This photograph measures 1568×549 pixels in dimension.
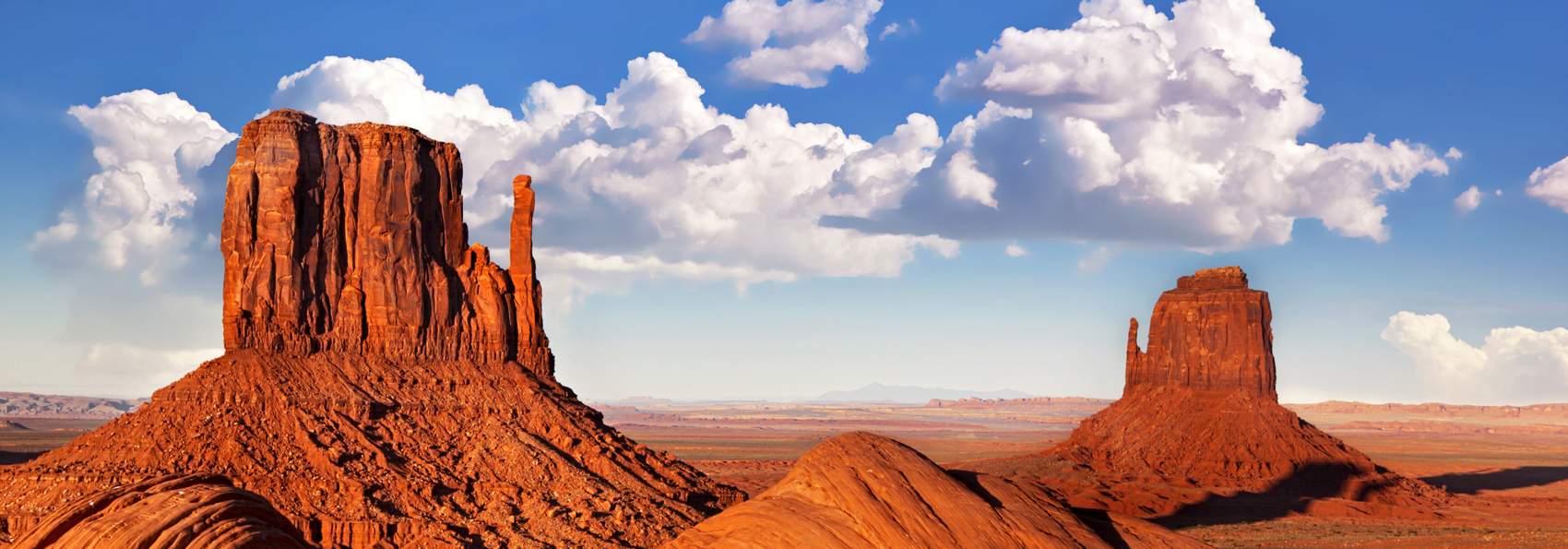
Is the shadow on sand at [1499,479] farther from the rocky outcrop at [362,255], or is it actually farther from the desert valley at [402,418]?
the rocky outcrop at [362,255]

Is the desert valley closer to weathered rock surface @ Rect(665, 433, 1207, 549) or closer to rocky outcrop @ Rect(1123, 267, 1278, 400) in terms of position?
weathered rock surface @ Rect(665, 433, 1207, 549)

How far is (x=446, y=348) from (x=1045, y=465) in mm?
49905

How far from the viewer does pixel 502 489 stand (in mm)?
41031

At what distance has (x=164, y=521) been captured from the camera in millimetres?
9000

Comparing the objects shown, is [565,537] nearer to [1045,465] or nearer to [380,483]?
[380,483]

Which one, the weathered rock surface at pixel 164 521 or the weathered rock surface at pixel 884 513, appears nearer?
the weathered rock surface at pixel 164 521

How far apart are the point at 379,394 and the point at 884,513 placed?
3986 cm

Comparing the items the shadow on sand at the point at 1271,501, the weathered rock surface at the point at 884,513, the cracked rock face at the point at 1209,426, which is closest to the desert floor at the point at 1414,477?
the shadow on sand at the point at 1271,501

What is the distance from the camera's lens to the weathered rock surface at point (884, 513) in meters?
9.31

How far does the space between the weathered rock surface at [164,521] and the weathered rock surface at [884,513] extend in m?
3.60

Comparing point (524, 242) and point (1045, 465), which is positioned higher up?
point (524, 242)

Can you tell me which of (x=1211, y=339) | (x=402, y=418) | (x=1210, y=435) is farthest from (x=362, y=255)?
(x=1211, y=339)

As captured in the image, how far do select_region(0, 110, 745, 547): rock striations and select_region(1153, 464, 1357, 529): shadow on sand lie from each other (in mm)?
29728

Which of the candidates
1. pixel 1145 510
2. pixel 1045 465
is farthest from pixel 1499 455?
pixel 1145 510
